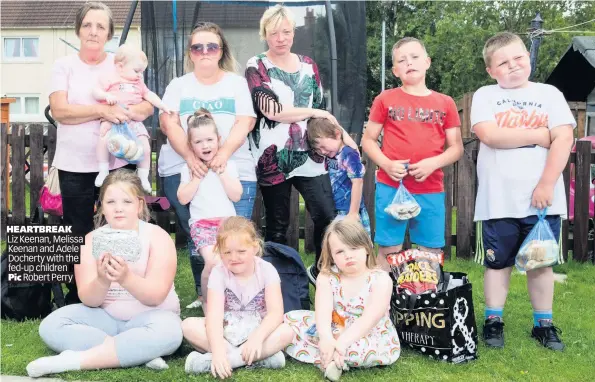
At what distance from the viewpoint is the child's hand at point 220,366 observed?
316 cm

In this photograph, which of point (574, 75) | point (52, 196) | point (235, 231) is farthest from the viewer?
point (574, 75)

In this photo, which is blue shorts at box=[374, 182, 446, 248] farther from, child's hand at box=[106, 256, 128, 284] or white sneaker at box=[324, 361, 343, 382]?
child's hand at box=[106, 256, 128, 284]

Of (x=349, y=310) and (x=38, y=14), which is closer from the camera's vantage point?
(x=349, y=310)

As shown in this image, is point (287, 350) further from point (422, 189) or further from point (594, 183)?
point (594, 183)

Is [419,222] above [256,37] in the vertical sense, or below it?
below

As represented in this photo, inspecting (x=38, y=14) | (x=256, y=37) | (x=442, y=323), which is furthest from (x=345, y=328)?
(x=38, y=14)

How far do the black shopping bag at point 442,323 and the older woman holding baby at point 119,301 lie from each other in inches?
51.8

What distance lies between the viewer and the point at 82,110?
3916 millimetres

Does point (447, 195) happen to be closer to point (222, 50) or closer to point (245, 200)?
point (245, 200)

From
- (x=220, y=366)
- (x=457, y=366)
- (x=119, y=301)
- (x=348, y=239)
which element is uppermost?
(x=348, y=239)

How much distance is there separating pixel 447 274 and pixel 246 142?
1.52 metres

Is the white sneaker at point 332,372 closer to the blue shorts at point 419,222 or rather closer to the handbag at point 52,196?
the blue shorts at point 419,222

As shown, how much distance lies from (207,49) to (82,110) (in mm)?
862

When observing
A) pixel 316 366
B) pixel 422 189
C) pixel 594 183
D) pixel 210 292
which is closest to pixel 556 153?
pixel 422 189
